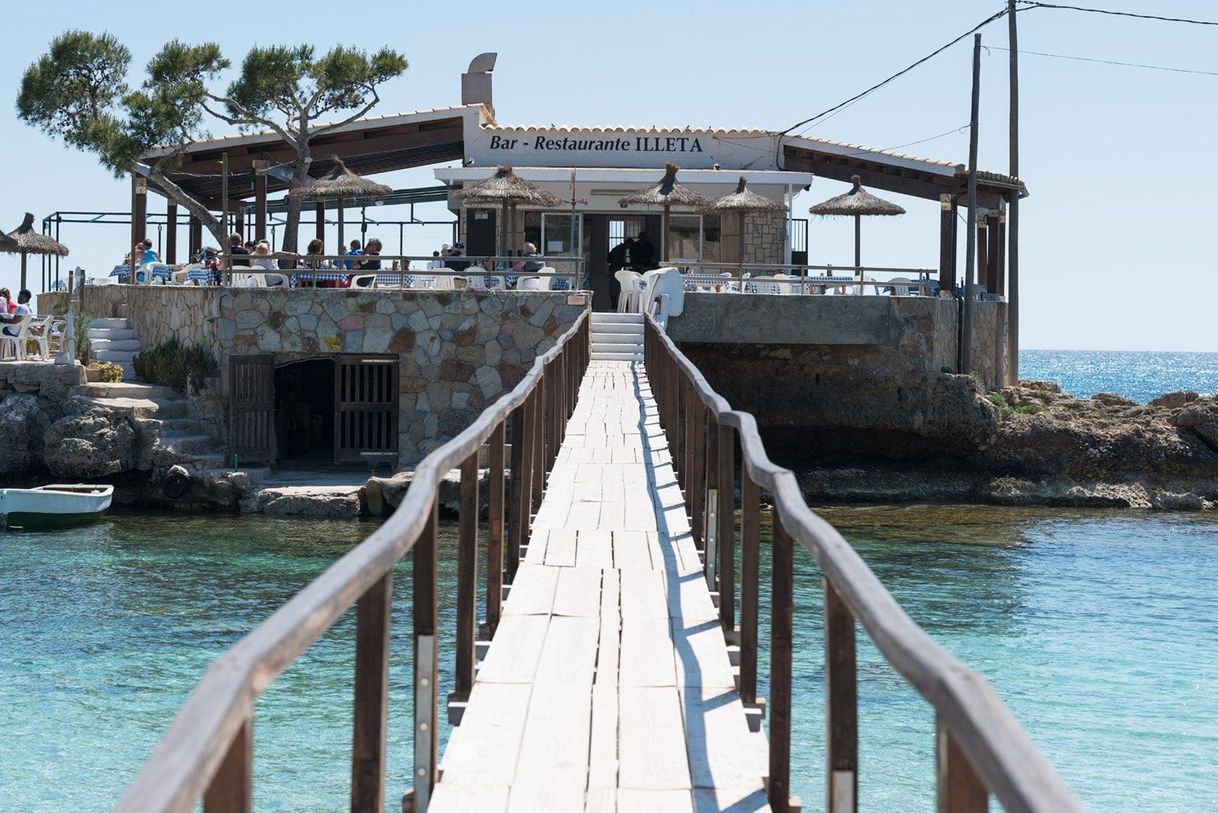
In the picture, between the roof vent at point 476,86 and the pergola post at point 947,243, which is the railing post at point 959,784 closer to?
the pergola post at point 947,243

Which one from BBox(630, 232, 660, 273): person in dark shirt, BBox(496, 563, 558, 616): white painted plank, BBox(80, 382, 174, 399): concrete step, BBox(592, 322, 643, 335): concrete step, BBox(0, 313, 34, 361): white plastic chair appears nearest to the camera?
BBox(496, 563, 558, 616): white painted plank

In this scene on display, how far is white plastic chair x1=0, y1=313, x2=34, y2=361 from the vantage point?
24406 mm

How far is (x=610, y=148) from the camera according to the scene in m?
29.6

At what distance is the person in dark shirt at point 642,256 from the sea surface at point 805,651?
598cm

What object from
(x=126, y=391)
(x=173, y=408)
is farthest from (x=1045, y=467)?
(x=126, y=391)

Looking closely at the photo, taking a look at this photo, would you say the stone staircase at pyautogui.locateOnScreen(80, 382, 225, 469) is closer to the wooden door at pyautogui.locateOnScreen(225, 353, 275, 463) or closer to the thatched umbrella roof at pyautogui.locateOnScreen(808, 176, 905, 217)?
the wooden door at pyautogui.locateOnScreen(225, 353, 275, 463)

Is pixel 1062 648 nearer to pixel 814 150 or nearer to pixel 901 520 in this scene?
pixel 901 520

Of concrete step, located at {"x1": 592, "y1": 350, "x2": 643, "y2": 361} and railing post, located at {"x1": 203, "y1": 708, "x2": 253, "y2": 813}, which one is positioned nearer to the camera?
railing post, located at {"x1": 203, "y1": 708, "x2": 253, "y2": 813}

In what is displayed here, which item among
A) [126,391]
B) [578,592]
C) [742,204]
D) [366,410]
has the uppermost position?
[742,204]

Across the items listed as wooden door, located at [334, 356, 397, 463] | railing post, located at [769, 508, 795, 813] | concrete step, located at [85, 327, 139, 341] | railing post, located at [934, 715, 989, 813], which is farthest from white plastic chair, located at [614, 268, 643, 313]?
railing post, located at [934, 715, 989, 813]

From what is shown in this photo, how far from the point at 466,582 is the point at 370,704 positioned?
219cm

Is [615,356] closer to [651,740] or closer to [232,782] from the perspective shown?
[651,740]

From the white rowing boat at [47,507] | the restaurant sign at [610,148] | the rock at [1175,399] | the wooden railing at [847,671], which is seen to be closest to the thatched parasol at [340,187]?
the restaurant sign at [610,148]

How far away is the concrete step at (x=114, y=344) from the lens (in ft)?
79.4
